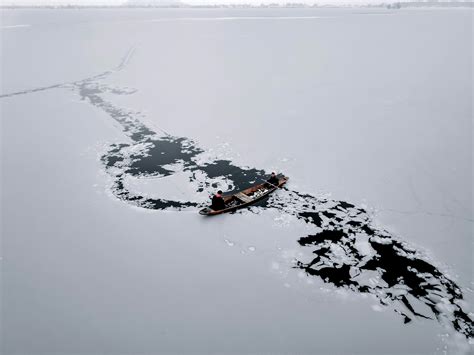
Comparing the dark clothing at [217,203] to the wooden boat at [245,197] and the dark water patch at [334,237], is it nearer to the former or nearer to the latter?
the wooden boat at [245,197]

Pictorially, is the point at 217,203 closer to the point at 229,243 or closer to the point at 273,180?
the point at 229,243

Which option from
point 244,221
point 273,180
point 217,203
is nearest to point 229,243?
point 244,221

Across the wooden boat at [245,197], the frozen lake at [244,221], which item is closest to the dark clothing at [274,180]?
the wooden boat at [245,197]

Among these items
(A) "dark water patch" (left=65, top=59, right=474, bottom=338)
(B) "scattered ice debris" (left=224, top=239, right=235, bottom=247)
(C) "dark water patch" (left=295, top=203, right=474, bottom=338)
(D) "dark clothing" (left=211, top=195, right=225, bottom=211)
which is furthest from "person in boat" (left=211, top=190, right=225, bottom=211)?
(C) "dark water patch" (left=295, top=203, right=474, bottom=338)

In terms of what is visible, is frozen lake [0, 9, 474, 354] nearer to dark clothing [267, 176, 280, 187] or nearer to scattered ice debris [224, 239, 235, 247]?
scattered ice debris [224, 239, 235, 247]

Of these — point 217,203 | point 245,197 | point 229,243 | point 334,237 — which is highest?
point 217,203

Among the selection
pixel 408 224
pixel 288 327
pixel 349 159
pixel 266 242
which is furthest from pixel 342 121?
pixel 288 327

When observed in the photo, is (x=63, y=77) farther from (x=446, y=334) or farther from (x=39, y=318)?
(x=446, y=334)
